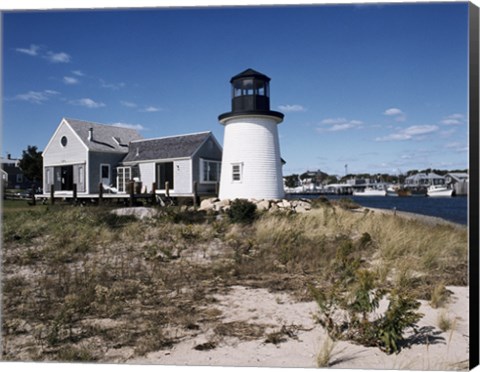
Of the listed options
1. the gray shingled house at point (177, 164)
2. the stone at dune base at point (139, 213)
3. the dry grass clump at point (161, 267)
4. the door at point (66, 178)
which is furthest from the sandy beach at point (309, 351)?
the door at point (66, 178)

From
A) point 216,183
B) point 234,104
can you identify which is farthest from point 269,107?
point 216,183

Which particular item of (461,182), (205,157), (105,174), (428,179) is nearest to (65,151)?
(105,174)

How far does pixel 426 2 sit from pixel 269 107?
788 centimetres

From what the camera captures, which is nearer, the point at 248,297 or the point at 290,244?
the point at 248,297

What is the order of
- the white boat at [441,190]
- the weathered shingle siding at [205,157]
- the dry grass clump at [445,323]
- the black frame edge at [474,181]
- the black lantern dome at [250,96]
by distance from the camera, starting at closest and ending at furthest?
the black frame edge at [474,181] < the dry grass clump at [445,323] < the white boat at [441,190] < the black lantern dome at [250,96] < the weathered shingle siding at [205,157]

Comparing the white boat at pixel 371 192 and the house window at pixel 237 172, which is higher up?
the house window at pixel 237 172

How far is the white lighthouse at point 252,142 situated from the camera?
11695 mm

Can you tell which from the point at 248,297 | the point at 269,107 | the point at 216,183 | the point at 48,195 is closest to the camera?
the point at 248,297

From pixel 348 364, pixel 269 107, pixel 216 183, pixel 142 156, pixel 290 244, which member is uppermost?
pixel 269 107

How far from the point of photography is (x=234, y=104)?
1198 cm

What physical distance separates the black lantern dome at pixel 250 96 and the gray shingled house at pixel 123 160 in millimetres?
3471

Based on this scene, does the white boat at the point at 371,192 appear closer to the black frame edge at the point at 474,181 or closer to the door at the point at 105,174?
the door at the point at 105,174

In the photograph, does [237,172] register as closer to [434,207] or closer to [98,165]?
[98,165]

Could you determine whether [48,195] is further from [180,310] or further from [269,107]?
[180,310]
